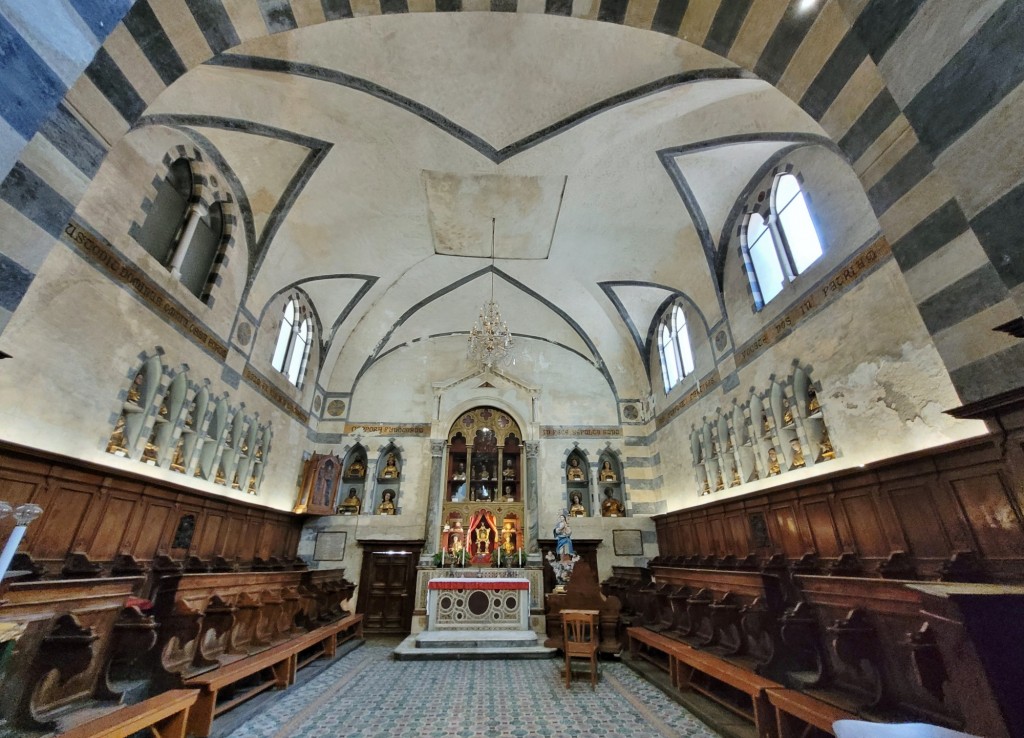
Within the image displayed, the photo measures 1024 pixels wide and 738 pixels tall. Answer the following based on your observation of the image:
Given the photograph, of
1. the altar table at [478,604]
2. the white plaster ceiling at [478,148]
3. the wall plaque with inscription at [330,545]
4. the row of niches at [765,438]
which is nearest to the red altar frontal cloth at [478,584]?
Result: the altar table at [478,604]

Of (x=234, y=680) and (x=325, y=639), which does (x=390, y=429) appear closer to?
(x=325, y=639)

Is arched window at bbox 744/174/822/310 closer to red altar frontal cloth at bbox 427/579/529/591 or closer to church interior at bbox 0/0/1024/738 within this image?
church interior at bbox 0/0/1024/738

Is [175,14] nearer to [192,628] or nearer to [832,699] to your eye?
[192,628]

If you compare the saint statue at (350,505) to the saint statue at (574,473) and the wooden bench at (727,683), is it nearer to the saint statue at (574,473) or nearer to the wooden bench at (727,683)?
the saint statue at (574,473)

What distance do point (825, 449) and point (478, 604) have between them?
21.6 ft

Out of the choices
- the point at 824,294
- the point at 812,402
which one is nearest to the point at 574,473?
the point at 812,402

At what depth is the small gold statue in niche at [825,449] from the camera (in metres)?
6.05

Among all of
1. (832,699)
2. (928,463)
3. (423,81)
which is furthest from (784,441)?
(423,81)

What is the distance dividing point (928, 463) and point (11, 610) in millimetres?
8008

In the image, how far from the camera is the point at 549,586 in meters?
10.7

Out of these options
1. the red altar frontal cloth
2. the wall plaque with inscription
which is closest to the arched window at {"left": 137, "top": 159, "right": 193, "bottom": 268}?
the red altar frontal cloth

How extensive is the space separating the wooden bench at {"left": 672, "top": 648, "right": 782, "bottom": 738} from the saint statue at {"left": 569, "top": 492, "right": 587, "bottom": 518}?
6189 mm

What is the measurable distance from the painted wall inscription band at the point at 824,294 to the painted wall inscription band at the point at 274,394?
10027 millimetres

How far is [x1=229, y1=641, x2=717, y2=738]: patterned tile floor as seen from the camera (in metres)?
4.16
